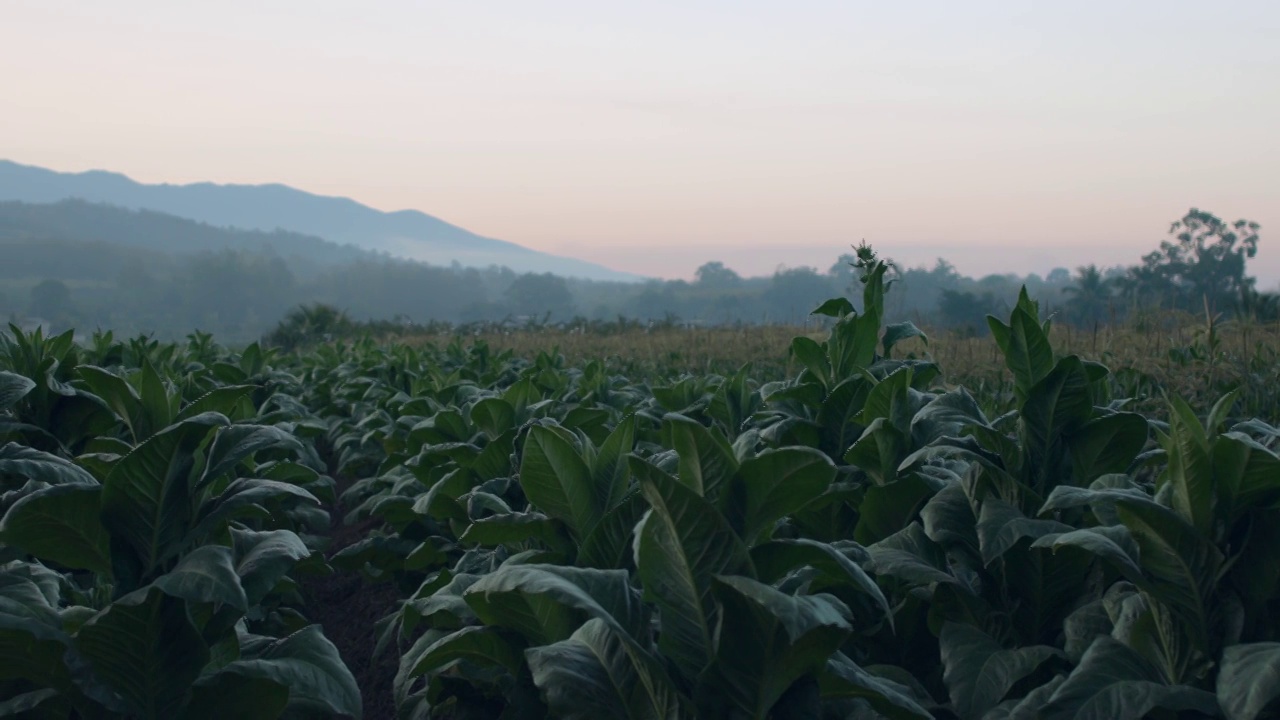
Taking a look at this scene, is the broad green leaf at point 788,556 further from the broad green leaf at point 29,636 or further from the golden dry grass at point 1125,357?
the golden dry grass at point 1125,357

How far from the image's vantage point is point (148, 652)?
2197mm

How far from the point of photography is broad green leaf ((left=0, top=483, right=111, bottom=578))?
2.16 m

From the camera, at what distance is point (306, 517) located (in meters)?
5.20

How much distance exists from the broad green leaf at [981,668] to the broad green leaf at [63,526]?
2033 millimetres

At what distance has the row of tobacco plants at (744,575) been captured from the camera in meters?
1.93

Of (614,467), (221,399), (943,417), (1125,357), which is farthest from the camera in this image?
(1125,357)

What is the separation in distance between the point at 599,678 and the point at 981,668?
102 centimetres

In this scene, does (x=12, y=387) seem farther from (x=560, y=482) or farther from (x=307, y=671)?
(x=560, y=482)

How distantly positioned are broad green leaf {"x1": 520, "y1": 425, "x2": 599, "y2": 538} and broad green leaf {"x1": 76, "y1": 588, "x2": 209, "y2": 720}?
0.82m

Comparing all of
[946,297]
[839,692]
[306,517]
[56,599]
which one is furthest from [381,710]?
[946,297]

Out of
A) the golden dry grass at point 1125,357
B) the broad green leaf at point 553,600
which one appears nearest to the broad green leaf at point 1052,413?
the broad green leaf at point 553,600

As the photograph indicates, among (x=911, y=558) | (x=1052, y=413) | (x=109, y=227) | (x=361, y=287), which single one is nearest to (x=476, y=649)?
(x=911, y=558)

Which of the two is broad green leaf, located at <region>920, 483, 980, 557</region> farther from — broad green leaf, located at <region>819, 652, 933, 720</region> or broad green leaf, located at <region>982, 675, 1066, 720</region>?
broad green leaf, located at <region>819, 652, 933, 720</region>

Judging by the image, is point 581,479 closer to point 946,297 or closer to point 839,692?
point 839,692
